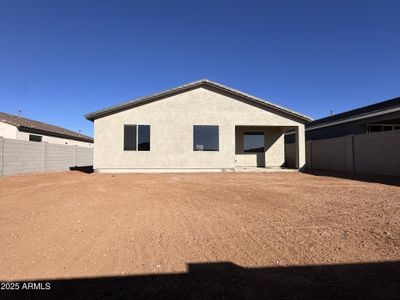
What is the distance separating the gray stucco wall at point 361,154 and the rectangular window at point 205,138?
28.1 feet

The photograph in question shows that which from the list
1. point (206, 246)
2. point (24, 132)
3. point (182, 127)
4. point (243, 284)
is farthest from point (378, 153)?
point (24, 132)

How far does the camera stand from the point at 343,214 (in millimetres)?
5582

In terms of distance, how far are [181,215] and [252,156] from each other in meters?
13.4

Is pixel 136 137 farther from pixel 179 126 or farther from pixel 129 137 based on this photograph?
pixel 179 126

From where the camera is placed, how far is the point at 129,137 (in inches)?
594

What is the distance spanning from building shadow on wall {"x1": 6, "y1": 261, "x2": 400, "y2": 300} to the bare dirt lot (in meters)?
0.01

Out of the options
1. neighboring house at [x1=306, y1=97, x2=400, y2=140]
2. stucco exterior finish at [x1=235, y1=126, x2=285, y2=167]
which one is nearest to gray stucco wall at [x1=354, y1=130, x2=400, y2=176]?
neighboring house at [x1=306, y1=97, x2=400, y2=140]

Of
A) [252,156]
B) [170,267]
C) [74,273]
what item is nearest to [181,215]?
[170,267]

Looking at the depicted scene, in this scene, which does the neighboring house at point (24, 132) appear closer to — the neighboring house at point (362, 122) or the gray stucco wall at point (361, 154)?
the neighboring house at point (362, 122)

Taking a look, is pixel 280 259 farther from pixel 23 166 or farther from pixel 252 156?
pixel 23 166

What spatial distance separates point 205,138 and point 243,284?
12966 millimetres

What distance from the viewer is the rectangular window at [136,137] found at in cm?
1504

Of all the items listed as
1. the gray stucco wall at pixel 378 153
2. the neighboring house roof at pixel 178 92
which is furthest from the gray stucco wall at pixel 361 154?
the neighboring house roof at pixel 178 92

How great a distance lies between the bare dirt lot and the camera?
2.85 meters
